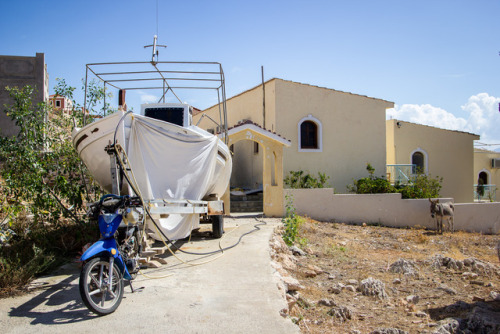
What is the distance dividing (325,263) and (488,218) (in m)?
10.0

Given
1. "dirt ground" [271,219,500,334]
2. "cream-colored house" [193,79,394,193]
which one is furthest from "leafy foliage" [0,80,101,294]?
"cream-colored house" [193,79,394,193]

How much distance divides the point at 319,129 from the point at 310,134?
0.43 m

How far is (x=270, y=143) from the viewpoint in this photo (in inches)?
518

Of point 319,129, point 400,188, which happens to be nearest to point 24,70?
point 319,129

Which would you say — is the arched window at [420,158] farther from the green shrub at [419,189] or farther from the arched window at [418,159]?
the green shrub at [419,189]

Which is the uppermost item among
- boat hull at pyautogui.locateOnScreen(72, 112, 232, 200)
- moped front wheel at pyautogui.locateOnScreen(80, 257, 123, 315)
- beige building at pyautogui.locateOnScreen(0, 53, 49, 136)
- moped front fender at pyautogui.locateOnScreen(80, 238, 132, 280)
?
beige building at pyautogui.locateOnScreen(0, 53, 49, 136)

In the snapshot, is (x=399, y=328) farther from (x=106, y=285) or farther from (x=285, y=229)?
(x=285, y=229)

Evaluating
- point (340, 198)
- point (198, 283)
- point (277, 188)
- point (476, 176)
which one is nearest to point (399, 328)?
point (198, 283)

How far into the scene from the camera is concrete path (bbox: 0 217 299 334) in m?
3.64

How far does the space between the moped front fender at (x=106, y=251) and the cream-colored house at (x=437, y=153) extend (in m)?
18.0

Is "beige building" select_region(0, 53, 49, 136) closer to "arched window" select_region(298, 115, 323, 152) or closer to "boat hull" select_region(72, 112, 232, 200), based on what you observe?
"boat hull" select_region(72, 112, 232, 200)

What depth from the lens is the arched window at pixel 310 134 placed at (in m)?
16.2

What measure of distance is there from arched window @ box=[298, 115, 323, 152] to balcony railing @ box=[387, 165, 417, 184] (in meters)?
4.05

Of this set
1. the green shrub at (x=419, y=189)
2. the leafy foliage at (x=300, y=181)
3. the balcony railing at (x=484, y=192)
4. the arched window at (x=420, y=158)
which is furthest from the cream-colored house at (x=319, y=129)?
the balcony railing at (x=484, y=192)
